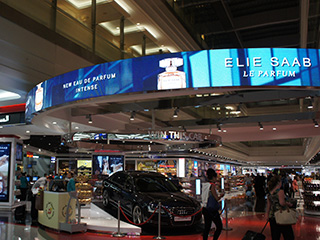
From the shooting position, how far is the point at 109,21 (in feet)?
34.2

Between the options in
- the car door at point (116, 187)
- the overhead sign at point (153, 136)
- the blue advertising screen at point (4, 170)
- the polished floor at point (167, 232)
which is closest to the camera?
the polished floor at point (167, 232)

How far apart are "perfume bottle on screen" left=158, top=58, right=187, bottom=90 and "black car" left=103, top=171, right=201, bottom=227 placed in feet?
Result: 12.3

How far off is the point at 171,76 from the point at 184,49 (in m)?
6.77

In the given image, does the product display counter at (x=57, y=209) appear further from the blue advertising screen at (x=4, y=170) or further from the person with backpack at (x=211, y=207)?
the blue advertising screen at (x=4, y=170)

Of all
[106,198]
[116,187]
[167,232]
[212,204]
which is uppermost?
[116,187]

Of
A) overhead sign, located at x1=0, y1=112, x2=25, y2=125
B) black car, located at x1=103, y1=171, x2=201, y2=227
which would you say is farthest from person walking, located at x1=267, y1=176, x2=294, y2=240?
overhead sign, located at x1=0, y1=112, x2=25, y2=125

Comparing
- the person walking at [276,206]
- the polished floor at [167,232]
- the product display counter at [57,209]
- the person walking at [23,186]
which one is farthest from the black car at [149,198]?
the person walking at [23,186]

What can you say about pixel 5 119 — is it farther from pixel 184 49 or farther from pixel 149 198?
pixel 184 49

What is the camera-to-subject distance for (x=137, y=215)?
8.95 m

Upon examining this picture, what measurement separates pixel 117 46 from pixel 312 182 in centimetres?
851

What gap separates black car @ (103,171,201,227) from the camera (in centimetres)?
848

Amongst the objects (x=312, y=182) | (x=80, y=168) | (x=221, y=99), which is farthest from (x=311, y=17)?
(x=80, y=168)

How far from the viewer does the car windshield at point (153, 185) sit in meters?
9.75

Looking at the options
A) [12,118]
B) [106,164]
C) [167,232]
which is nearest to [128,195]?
[167,232]
